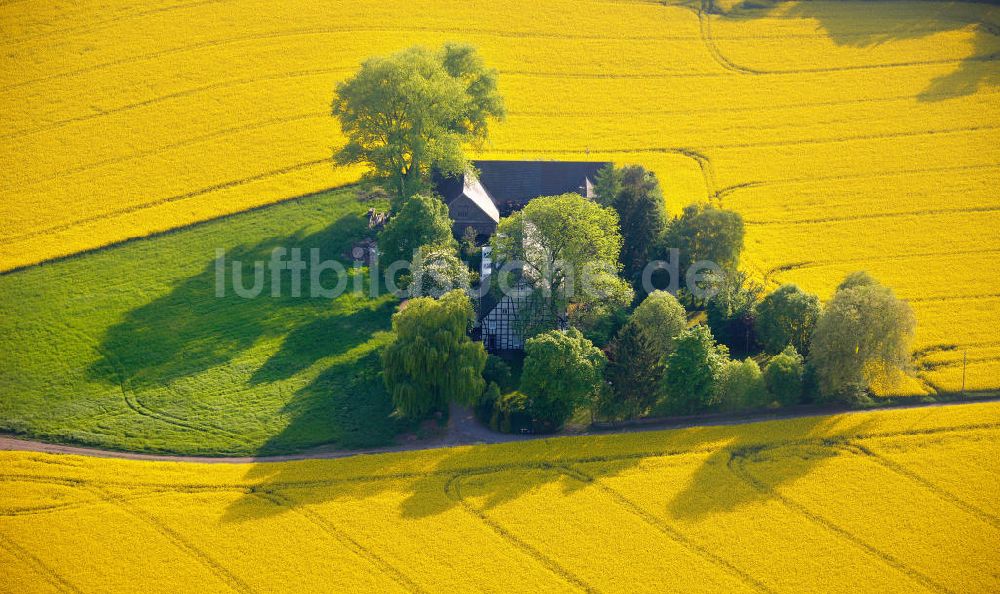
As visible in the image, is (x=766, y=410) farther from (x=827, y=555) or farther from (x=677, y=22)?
(x=677, y=22)

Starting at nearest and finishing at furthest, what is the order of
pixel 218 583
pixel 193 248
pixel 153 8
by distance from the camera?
pixel 218 583, pixel 193 248, pixel 153 8

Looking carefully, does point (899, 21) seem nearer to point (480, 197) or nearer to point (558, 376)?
point (480, 197)

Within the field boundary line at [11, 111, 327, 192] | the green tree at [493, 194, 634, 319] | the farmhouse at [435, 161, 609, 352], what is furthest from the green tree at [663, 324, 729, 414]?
the field boundary line at [11, 111, 327, 192]

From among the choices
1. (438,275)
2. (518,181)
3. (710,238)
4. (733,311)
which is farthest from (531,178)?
(733,311)

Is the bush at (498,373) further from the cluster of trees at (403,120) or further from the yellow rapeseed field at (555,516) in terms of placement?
the cluster of trees at (403,120)

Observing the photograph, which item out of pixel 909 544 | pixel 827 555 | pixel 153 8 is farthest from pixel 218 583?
pixel 153 8

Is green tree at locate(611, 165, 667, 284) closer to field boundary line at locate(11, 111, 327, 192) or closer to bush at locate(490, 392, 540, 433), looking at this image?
bush at locate(490, 392, 540, 433)

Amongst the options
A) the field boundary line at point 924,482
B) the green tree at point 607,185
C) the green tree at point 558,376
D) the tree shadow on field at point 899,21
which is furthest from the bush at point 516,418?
the tree shadow on field at point 899,21
